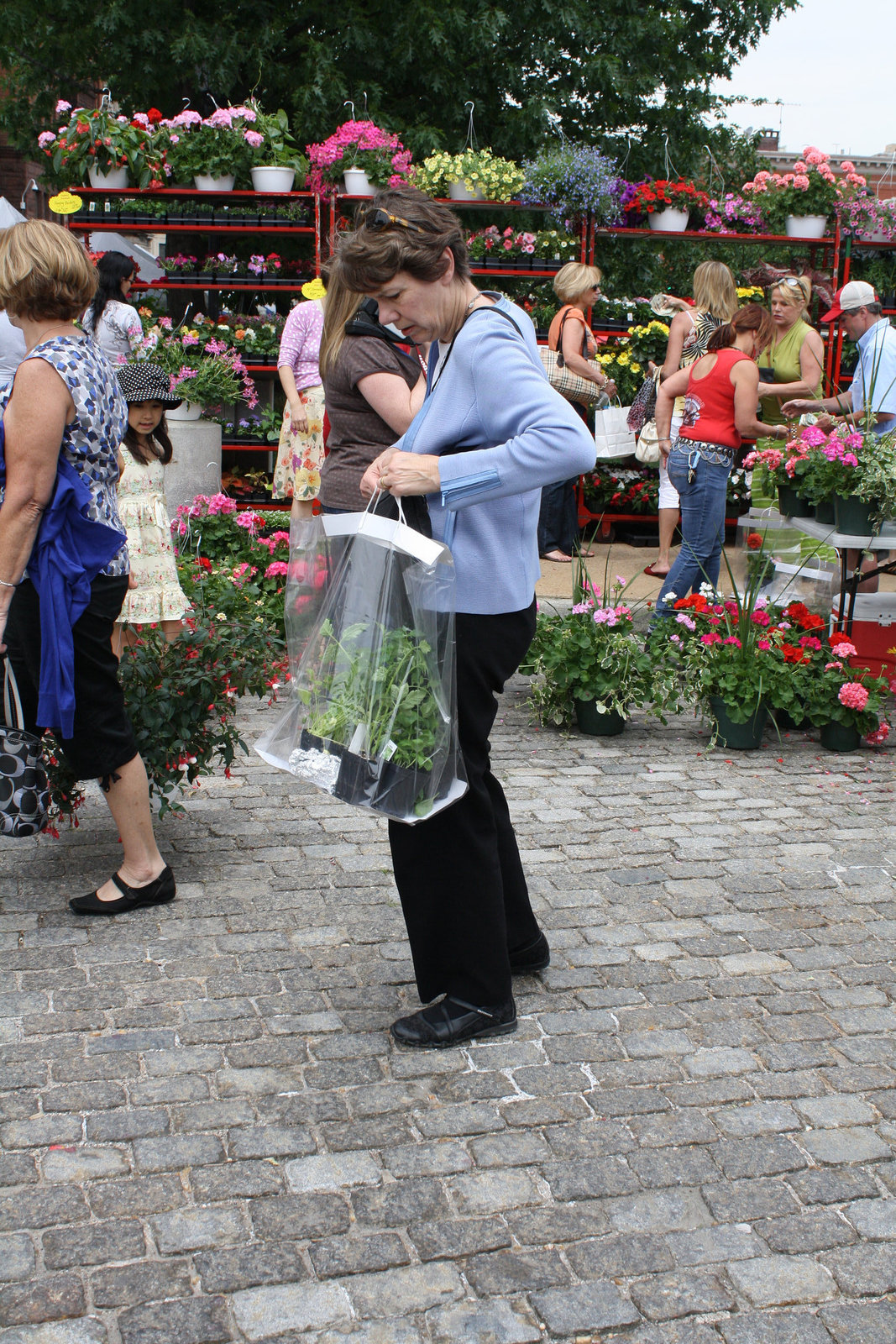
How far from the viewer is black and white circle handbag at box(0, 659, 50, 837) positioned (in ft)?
11.2

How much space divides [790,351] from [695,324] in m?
0.86

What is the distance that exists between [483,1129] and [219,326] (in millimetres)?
8290

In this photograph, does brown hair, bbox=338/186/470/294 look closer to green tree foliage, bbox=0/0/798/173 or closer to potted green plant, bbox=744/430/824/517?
potted green plant, bbox=744/430/824/517

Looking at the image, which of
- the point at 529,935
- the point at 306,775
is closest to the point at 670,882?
the point at 529,935

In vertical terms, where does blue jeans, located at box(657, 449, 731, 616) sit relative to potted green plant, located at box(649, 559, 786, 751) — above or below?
above

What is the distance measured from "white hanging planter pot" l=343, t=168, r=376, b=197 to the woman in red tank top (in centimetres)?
410

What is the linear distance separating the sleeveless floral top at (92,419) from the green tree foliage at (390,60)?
11042 mm

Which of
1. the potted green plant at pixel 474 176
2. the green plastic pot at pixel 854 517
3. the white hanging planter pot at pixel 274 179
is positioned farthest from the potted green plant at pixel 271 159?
the green plastic pot at pixel 854 517

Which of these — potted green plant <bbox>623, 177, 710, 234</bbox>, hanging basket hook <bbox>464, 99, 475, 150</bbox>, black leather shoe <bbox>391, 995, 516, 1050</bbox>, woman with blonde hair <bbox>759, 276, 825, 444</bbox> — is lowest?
black leather shoe <bbox>391, 995, 516, 1050</bbox>

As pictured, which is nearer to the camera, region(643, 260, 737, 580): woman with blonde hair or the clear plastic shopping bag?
the clear plastic shopping bag

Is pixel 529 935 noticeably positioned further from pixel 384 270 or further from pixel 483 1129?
pixel 384 270

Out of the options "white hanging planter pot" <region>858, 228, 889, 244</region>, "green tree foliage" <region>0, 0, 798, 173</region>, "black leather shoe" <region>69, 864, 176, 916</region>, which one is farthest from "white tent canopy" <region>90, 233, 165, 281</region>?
"black leather shoe" <region>69, 864, 176, 916</region>

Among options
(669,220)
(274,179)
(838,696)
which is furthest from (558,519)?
(838,696)

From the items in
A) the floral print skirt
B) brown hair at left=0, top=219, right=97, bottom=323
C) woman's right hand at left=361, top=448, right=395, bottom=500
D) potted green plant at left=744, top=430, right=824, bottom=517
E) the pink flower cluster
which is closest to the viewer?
woman's right hand at left=361, top=448, right=395, bottom=500
